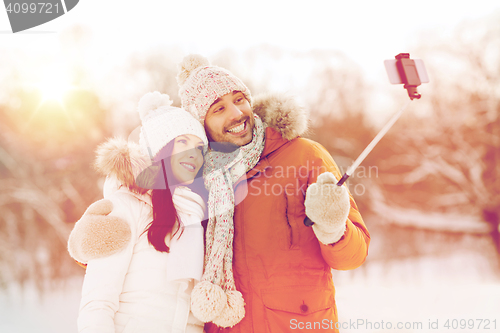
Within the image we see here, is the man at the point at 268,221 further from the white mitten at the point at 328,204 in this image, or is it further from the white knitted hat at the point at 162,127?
the white knitted hat at the point at 162,127

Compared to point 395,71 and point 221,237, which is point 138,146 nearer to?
point 221,237

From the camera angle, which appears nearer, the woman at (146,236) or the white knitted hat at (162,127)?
the woman at (146,236)

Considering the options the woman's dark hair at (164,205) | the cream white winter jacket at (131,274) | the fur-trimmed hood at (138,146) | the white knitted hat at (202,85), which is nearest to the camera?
the cream white winter jacket at (131,274)

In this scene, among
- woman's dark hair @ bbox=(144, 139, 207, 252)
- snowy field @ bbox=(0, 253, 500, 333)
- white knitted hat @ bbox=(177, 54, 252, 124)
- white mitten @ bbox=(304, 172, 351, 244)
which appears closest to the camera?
white mitten @ bbox=(304, 172, 351, 244)

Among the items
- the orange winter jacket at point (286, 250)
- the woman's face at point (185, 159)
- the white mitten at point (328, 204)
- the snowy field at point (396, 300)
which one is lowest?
the snowy field at point (396, 300)

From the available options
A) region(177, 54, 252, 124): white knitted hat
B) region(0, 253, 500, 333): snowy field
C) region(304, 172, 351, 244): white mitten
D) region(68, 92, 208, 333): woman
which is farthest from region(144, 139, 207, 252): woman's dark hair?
region(0, 253, 500, 333): snowy field

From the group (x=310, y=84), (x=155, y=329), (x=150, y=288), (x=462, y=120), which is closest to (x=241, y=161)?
(x=150, y=288)

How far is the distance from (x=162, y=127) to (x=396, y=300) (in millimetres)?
4697

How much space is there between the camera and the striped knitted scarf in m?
1.23

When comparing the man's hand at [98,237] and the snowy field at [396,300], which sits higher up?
the man's hand at [98,237]

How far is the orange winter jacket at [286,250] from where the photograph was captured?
1.25 metres

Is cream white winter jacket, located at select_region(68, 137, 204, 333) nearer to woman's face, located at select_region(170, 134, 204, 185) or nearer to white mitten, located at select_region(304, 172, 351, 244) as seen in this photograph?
woman's face, located at select_region(170, 134, 204, 185)

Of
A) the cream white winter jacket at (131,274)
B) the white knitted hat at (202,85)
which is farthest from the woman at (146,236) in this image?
the white knitted hat at (202,85)

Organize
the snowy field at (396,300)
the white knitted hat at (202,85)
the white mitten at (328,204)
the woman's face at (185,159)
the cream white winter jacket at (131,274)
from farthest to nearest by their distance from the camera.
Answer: the snowy field at (396,300), the white knitted hat at (202,85), the woman's face at (185,159), the cream white winter jacket at (131,274), the white mitten at (328,204)
